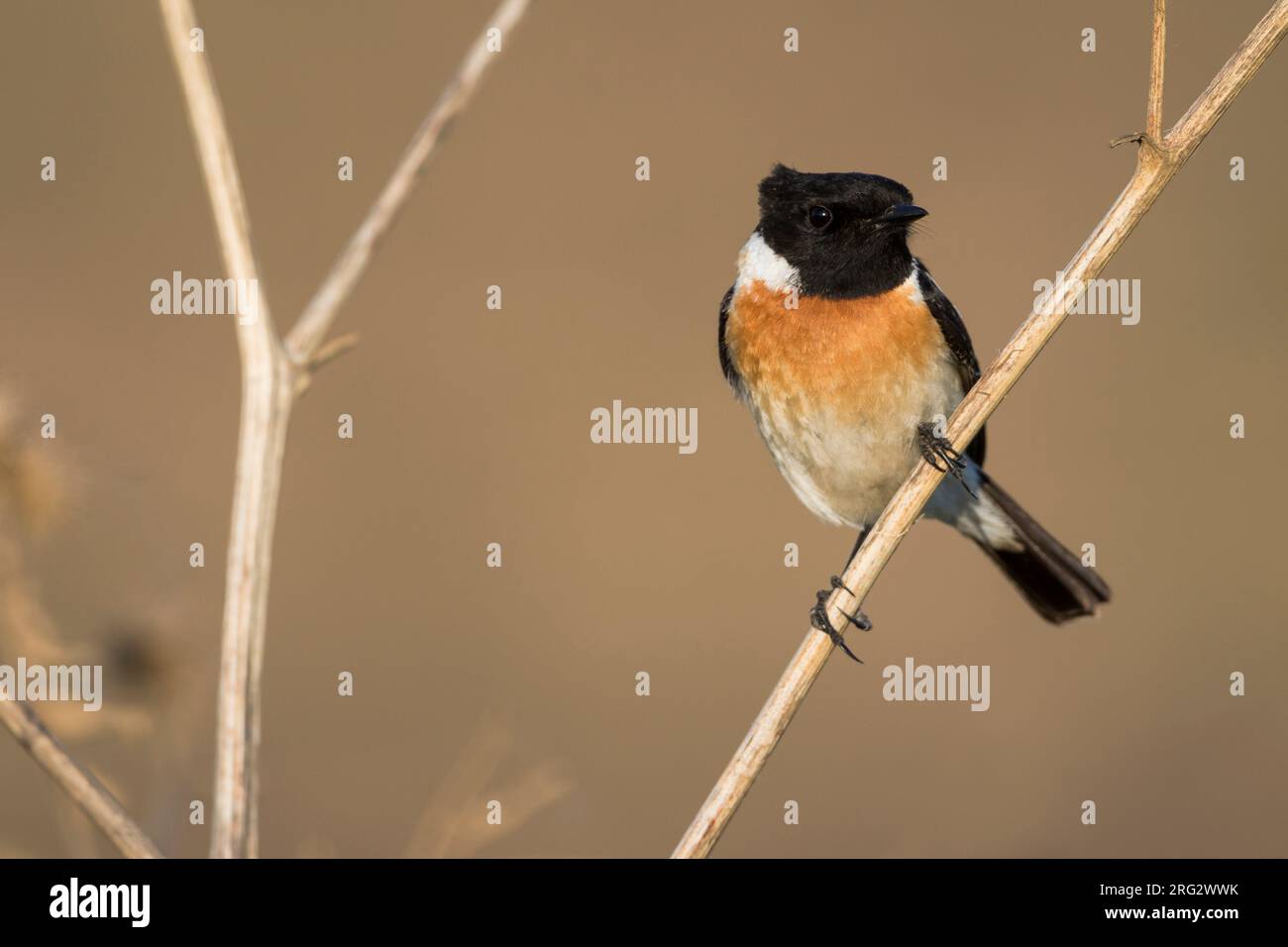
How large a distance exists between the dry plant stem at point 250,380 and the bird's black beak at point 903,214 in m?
1.95

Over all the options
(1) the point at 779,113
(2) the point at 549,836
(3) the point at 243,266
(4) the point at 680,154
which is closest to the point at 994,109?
(1) the point at 779,113

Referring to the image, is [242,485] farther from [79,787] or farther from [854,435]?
[854,435]

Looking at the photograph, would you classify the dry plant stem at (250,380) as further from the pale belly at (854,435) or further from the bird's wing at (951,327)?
the bird's wing at (951,327)

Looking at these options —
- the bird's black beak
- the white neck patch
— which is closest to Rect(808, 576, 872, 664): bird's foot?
the white neck patch

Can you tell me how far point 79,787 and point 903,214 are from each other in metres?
3.21

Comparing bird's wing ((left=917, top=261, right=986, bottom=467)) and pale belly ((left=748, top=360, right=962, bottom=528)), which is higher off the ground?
bird's wing ((left=917, top=261, right=986, bottom=467))

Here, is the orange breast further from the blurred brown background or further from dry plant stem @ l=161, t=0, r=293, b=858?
the blurred brown background

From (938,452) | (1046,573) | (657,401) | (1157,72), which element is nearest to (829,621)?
(938,452)

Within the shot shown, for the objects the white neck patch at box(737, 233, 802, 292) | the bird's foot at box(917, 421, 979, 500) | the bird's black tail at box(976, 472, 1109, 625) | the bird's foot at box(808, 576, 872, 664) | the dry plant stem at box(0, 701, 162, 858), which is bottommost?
the dry plant stem at box(0, 701, 162, 858)

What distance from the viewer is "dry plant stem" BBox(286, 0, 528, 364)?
2691 mm

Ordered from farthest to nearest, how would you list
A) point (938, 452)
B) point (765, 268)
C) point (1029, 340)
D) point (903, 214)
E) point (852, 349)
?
point (765, 268)
point (852, 349)
point (903, 214)
point (938, 452)
point (1029, 340)

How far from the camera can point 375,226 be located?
274cm

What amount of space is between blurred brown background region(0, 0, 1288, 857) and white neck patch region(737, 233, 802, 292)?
309cm

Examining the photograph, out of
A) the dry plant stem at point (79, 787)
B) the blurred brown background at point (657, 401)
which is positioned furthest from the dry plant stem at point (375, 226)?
the blurred brown background at point (657, 401)
